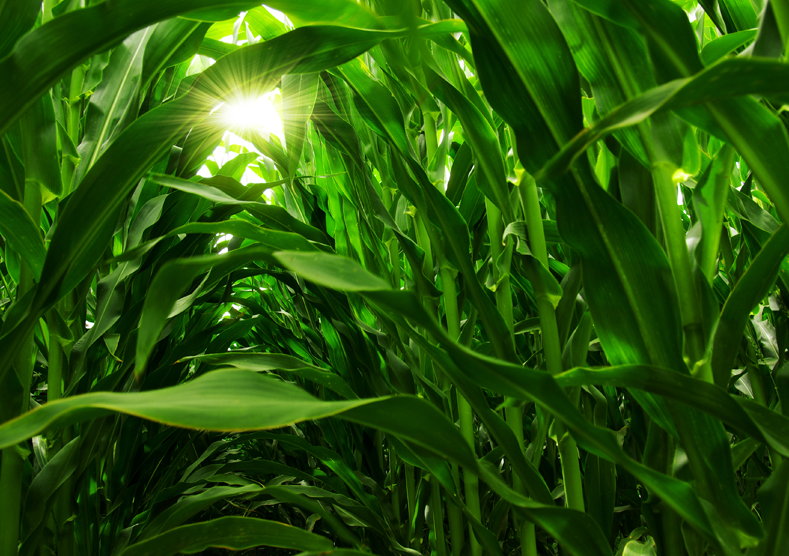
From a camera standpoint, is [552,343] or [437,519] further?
[437,519]

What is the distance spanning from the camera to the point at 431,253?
69 centimetres

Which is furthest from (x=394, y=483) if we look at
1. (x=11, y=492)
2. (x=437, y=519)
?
(x=11, y=492)

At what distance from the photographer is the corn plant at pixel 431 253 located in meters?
0.28

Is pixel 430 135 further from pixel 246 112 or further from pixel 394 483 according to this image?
pixel 394 483

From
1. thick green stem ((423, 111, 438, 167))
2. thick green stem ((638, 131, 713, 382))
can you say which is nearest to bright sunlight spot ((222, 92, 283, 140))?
thick green stem ((423, 111, 438, 167))

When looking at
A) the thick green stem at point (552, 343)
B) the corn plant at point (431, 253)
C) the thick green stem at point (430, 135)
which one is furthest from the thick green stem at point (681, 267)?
the thick green stem at point (430, 135)

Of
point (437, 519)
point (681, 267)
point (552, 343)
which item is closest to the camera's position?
point (681, 267)

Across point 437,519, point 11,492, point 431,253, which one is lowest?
point 437,519

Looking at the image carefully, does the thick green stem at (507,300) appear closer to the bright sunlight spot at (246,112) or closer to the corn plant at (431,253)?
the corn plant at (431,253)

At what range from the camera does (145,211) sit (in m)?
0.60

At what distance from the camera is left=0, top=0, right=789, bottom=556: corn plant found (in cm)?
28

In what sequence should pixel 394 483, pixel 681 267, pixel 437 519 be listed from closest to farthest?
pixel 681 267 → pixel 437 519 → pixel 394 483

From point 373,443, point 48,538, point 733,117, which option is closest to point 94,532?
point 48,538

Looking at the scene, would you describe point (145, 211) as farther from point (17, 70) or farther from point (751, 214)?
point (751, 214)
